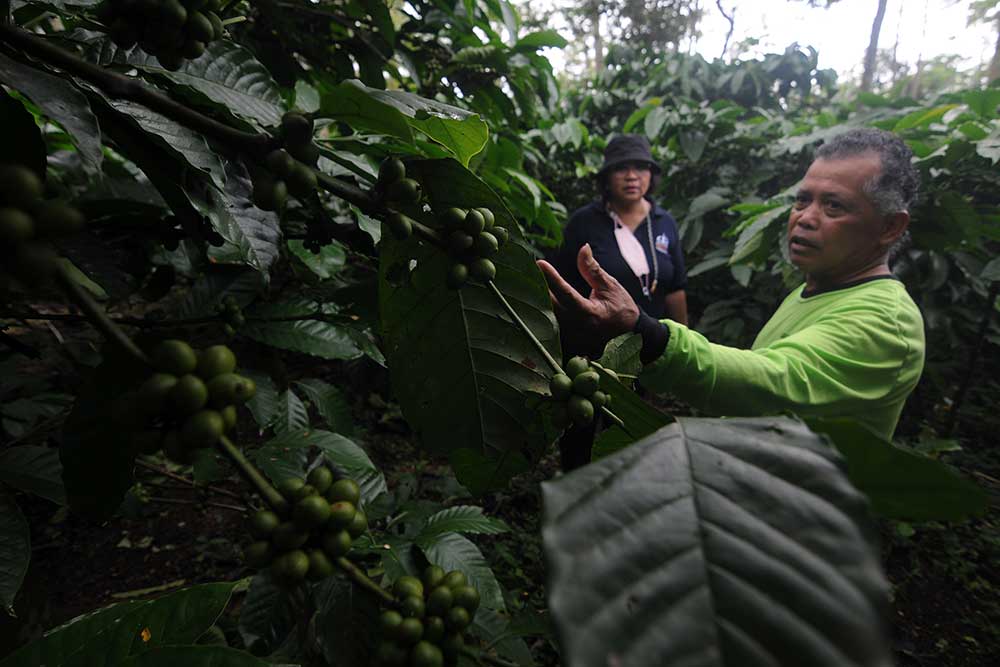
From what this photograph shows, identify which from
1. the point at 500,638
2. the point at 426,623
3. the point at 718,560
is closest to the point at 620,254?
the point at 500,638

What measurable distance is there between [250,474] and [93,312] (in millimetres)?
147

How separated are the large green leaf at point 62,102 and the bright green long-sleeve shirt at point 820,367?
4.30 feet

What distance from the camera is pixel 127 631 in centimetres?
73

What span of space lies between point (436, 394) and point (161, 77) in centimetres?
54

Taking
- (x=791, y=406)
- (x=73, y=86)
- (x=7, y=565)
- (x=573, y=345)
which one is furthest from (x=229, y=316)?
(x=791, y=406)

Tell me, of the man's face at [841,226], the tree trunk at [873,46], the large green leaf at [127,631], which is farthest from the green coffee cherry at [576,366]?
the tree trunk at [873,46]

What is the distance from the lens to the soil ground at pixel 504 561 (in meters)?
2.21

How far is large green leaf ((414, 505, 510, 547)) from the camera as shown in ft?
4.39

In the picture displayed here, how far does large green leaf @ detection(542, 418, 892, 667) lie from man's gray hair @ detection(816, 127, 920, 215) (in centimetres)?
176

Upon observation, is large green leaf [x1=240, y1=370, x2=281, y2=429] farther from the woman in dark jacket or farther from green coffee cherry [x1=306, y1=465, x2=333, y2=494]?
the woman in dark jacket

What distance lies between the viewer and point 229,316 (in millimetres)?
1131

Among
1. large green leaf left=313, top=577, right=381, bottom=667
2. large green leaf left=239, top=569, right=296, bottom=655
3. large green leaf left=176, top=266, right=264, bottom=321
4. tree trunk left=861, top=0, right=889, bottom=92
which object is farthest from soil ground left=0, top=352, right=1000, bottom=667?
tree trunk left=861, top=0, right=889, bottom=92

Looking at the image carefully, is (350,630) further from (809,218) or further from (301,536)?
(809,218)

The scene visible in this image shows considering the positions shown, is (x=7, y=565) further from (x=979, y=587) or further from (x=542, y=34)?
(x=979, y=587)
